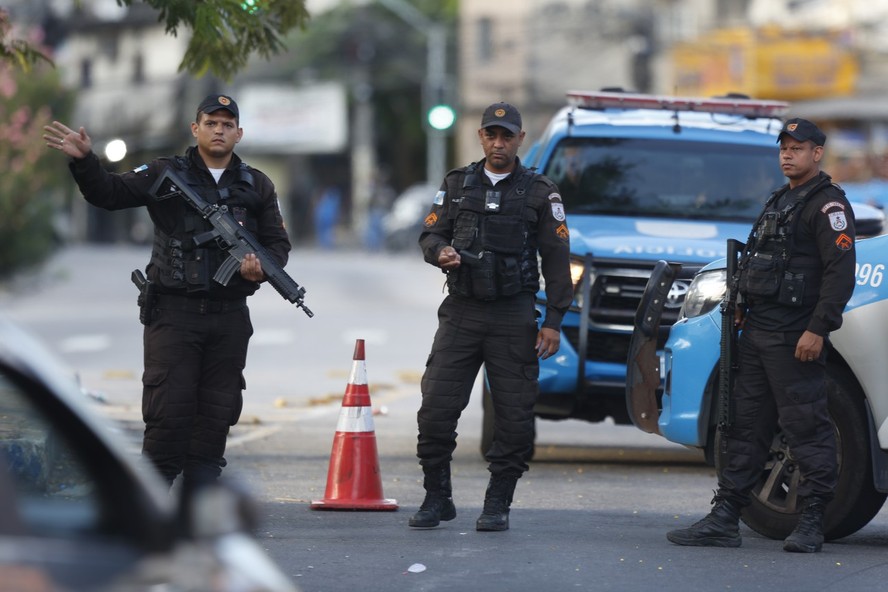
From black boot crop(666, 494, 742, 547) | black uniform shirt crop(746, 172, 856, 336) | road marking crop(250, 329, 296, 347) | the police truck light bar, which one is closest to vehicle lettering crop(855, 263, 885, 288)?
black uniform shirt crop(746, 172, 856, 336)

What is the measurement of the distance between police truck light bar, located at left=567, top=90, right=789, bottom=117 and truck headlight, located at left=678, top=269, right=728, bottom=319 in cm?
319

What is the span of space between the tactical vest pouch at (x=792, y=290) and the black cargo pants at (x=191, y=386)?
2291mm

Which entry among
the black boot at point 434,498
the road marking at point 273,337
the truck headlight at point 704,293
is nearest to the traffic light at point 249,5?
the truck headlight at point 704,293

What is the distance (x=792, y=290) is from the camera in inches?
294

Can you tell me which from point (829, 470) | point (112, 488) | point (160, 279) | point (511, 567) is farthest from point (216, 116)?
point (112, 488)

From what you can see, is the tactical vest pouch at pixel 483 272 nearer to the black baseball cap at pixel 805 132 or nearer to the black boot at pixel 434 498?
the black boot at pixel 434 498

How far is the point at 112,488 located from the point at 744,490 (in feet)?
15.2

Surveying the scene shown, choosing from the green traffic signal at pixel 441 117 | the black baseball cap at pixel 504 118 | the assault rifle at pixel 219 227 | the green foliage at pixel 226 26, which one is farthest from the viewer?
the green traffic signal at pixel 441 117

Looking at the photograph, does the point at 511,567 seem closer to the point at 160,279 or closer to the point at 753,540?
the point at 753,540

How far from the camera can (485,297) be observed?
8.00 metres

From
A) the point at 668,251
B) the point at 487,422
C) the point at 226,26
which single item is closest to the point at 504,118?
the point at 668,251

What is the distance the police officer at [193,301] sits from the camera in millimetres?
7664

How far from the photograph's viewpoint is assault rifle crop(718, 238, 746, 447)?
7.76m

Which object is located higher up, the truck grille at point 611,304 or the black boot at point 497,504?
the truck grille at point 611,304
